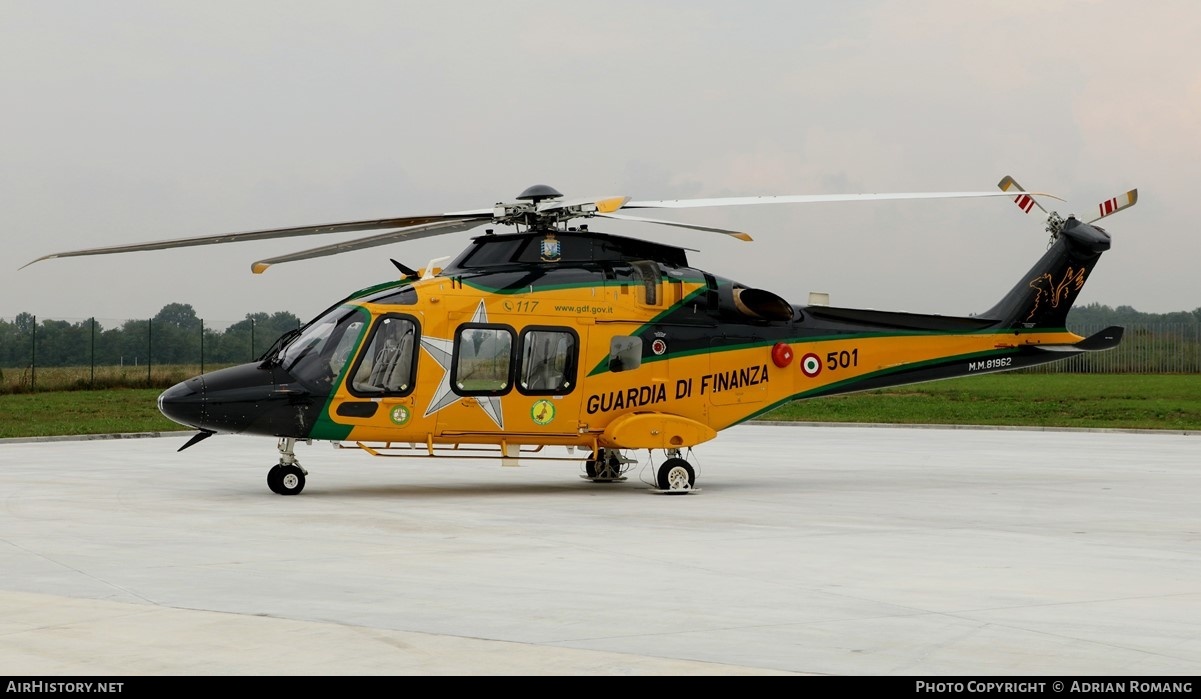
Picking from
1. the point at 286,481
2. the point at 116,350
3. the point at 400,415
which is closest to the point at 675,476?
the point at 400,415

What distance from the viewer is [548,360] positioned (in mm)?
16375

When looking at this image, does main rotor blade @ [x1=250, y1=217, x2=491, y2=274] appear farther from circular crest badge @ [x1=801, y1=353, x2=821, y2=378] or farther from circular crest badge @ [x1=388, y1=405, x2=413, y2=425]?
circular crest badge @ [x1=801, y1=353, x2=821, y2=378]

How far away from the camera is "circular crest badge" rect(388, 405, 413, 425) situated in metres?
15.7

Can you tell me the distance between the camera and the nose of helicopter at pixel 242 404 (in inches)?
595

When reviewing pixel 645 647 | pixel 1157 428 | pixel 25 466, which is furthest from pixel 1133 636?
pixel 1157 428

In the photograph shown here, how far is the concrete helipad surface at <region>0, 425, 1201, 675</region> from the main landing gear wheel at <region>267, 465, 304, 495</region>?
7.7 inches

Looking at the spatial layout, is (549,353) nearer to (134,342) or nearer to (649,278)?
(649,278)

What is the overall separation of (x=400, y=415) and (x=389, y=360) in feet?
2.20

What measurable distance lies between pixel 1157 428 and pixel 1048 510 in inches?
678

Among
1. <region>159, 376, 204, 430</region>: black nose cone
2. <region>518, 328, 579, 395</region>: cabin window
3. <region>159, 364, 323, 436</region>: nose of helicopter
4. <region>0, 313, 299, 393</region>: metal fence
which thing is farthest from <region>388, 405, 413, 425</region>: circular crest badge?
<region>0, 313, 299, 393</region>: metal fence

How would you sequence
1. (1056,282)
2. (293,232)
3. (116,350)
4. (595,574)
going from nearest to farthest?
(595,574) → (293,232) → (1056,282) → (116,350)

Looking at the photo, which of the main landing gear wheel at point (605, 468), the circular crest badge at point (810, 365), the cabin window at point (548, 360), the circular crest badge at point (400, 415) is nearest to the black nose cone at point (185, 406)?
the circular crest badge at point (400, 415)

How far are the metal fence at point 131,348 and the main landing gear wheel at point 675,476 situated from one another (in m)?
32.1
